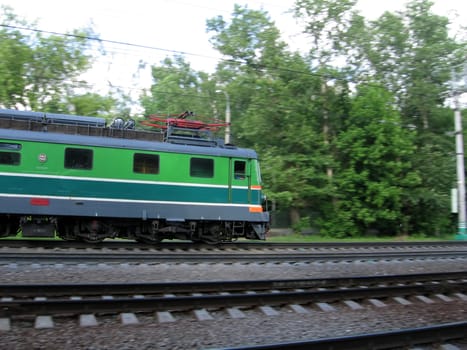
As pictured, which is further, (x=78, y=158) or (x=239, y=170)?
(x=239, y=170)

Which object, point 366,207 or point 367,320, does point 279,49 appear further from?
point 367,320

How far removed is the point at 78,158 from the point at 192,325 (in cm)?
813

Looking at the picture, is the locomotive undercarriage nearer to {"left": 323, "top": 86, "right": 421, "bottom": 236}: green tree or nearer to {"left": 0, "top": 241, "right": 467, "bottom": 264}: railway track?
{"left": 0, "top": 241, "right": 467, "bottom": 264}: railway track

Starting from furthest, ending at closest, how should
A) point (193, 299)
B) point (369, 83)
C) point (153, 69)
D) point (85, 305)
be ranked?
1. point (153, 69)
2. point (369, 83)
3. point (193, 299)
4. point (85, 305)

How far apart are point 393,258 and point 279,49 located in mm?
15250

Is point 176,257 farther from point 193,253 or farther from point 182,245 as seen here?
point 182,245

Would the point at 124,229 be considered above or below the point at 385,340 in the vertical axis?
above

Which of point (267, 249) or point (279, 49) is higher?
point (279, 49)

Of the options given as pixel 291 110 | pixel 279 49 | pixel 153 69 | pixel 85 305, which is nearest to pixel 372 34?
pixel 279 49

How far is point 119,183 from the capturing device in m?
12.6

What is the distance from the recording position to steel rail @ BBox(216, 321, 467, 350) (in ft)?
14.4

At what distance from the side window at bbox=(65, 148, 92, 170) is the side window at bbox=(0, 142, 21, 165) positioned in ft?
4.16

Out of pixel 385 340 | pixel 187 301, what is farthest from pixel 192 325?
pixel 385 340

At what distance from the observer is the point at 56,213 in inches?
473
